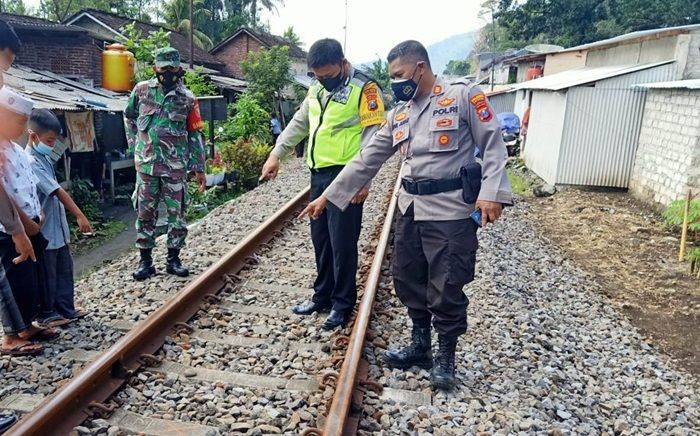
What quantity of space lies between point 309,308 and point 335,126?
1.36 m

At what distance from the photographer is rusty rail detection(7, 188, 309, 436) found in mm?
2613

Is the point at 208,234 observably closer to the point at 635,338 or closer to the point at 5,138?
the point at 5,138

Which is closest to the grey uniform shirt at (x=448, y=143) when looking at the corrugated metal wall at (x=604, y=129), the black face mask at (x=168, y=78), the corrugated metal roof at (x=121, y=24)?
the black face mask at (x=168, y=78)

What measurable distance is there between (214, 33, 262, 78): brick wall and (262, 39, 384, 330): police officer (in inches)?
1276

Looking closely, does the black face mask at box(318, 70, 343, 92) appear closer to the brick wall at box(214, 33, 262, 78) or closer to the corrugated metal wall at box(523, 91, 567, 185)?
the corrugated metal wall at box(523, 91, 567, 185)

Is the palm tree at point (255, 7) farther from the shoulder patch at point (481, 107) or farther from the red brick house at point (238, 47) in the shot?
the shoulder patch at point (481, 107)

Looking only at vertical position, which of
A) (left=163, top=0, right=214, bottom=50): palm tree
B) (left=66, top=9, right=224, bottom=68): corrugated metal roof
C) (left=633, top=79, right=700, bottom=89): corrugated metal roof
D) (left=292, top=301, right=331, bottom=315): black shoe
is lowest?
(left=292, top=301, right=331, bottom=315): black shoe

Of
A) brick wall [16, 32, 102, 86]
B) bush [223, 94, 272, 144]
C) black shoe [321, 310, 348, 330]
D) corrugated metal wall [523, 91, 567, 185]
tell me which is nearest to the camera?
black shoe [321, 310, 348, 330]

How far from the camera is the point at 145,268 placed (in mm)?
5047

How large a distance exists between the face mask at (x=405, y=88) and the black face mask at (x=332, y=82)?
0.75m

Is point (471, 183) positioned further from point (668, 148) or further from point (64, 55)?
point (64, 55)

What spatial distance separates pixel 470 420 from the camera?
9.77 ft

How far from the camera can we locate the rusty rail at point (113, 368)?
2.61m

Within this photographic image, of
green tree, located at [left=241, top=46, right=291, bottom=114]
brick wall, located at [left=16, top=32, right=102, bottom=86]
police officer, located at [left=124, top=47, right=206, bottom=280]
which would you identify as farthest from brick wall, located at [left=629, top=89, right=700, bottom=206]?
green tree, located at [left=241, top=46, right=291, bottom=114]
